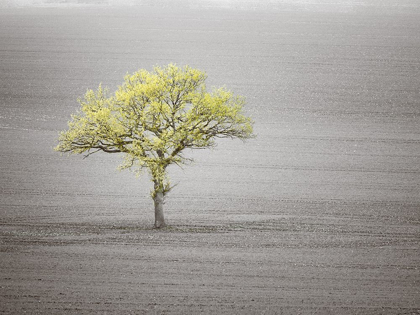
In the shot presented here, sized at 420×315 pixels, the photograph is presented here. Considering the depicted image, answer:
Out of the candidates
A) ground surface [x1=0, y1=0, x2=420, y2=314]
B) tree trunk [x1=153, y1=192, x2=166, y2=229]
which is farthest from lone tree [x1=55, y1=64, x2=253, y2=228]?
ground surface [x1=0, y1=0, x2=420, y2=314]

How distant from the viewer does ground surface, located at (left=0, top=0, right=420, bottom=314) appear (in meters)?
19.5

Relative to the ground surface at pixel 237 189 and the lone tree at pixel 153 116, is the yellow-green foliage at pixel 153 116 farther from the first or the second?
the ground surface at pixel 237 189

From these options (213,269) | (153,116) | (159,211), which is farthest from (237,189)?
(153,116)

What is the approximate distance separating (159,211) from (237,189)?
721 centimetres

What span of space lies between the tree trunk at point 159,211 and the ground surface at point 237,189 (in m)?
0.84

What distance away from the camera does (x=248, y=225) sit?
2480 cm

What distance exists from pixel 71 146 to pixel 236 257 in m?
10.1

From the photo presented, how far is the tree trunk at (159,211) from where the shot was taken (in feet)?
77.6

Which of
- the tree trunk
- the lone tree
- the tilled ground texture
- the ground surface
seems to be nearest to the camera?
the tilled ground texture

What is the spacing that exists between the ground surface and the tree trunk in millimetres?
841

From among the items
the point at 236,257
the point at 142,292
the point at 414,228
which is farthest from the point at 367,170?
the point at 142,292

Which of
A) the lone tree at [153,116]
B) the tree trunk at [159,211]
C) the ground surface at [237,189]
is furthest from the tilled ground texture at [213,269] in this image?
the lone tree at [153,116]

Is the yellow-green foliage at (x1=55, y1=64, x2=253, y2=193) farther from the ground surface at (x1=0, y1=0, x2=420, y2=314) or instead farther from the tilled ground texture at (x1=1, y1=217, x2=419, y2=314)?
the ground surface at (x1=0, y1=0, x2=420, y2=314)

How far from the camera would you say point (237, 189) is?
29.5 metres
